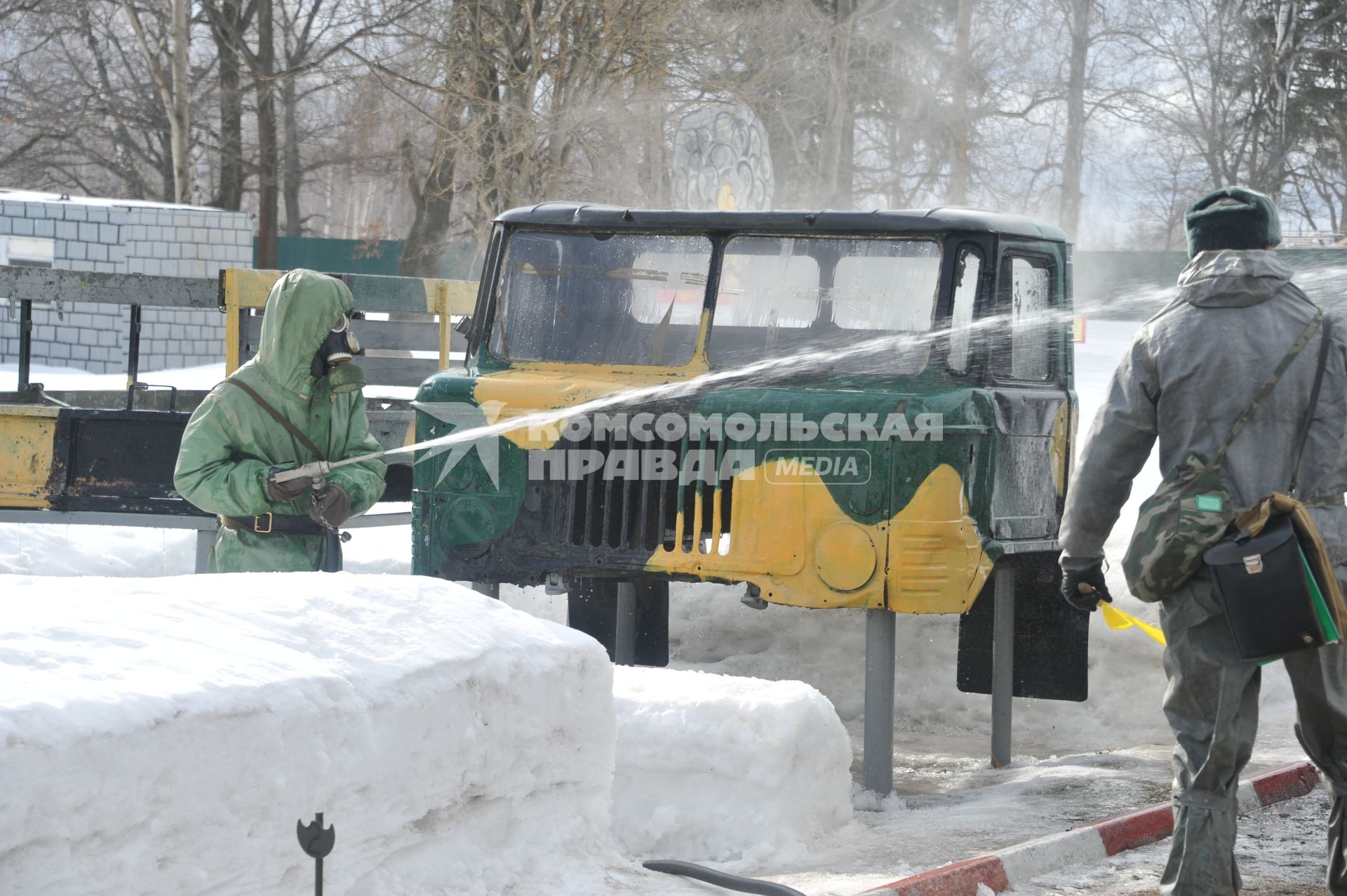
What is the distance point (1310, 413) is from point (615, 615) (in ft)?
13.4

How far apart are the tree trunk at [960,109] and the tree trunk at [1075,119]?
5180 millimetres

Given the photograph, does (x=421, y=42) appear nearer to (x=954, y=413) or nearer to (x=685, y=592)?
(x=685, y=592)

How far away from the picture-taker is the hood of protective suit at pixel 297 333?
4.86 meters

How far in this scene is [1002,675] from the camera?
21.3 feet

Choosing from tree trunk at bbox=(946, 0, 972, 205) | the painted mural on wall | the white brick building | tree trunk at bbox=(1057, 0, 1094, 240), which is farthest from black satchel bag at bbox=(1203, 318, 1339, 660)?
tree trunk at bbox=(1057, 0, 1094, 240)

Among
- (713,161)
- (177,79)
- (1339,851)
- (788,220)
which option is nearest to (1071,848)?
(1339,851)

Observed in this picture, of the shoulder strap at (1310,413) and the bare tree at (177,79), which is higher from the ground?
the bare tree at (177,79)

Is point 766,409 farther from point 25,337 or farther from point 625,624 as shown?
point 25,337

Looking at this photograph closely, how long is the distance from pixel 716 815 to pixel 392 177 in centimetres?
2967

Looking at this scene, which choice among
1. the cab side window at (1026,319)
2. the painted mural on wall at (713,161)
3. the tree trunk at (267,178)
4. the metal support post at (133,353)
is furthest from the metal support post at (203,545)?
the tree trunk at (267,178)

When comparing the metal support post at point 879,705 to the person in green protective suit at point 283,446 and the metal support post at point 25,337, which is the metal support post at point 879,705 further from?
the metal support post at point 25,337

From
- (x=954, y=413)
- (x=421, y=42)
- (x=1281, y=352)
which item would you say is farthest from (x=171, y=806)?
(x=421, y=42)

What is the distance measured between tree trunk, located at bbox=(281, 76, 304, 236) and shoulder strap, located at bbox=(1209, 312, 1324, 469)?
28646 millimetres

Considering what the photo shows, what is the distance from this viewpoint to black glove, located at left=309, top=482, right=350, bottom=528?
4.73m
